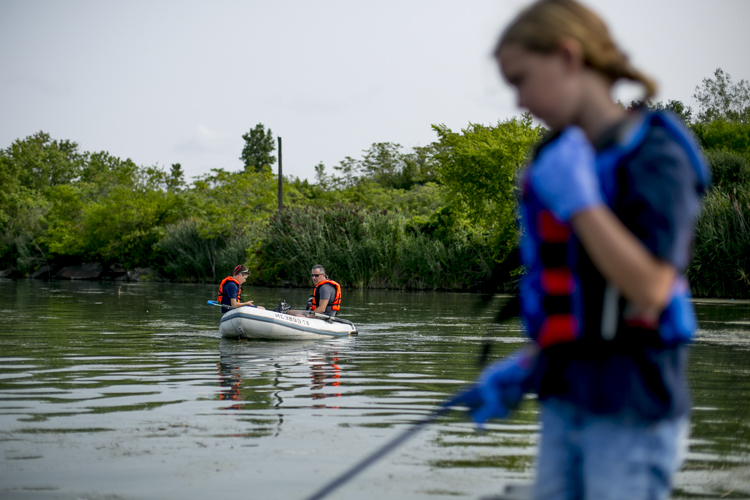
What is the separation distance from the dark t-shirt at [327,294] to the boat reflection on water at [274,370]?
972 millimetres

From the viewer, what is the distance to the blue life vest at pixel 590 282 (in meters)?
1.61

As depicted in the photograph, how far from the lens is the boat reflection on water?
8047 mm

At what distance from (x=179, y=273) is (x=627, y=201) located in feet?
151

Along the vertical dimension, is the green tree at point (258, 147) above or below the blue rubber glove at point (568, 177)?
above

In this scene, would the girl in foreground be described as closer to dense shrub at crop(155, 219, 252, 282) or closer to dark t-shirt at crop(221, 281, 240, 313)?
dark t-shirt at crop(221, 281, 240, 313)

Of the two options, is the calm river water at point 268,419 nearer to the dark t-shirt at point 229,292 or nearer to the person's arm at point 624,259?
the dark t-shirt at point 229,292


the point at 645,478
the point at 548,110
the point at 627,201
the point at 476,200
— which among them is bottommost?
the point at 645,478

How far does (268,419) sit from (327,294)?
8571mm

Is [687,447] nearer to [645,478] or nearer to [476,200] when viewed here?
[645,478]

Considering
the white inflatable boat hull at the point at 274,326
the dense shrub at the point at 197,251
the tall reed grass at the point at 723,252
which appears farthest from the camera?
the dense shrub at the point at 197,251

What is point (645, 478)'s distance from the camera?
5.40ft

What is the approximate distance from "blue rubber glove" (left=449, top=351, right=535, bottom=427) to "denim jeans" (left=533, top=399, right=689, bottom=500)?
5.4 inches

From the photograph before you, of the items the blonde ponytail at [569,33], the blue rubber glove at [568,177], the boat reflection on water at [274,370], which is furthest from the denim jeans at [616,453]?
the boat reflection on water at [274,370]

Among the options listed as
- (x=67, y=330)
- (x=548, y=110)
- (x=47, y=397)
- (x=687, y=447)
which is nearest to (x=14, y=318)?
(x=67, y=330)
